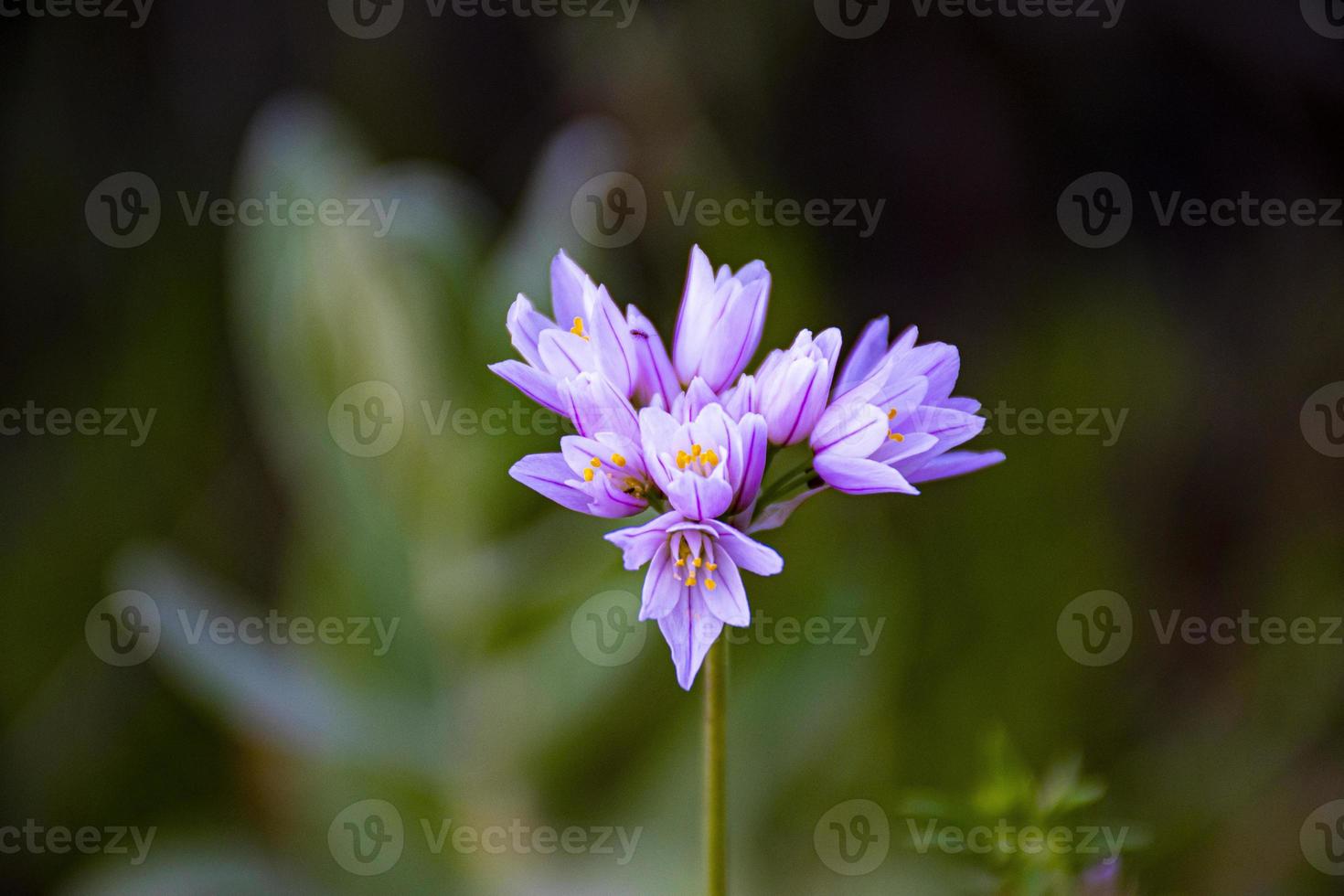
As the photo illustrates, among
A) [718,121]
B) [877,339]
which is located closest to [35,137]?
[718,121]

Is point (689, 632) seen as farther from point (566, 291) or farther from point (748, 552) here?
point (566, 291)

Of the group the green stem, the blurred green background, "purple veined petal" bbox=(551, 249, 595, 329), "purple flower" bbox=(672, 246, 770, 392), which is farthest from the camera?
the blurred green background

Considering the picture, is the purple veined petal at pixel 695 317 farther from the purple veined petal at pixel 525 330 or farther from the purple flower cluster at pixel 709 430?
the purple veined petal at pixel 525 330

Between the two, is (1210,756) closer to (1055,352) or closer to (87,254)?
(1055,352)

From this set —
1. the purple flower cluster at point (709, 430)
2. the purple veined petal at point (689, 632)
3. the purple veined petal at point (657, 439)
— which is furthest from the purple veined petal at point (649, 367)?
the purple veined petal at point (689, 632)

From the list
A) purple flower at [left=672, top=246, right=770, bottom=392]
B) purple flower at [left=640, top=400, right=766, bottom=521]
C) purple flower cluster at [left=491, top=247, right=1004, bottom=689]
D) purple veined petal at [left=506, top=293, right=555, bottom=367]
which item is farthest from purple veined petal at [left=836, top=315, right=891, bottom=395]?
purple veined petal at [left=506, top=293, right=555, bottom=367]

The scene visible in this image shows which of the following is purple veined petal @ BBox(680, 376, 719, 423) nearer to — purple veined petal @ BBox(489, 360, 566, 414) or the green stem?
purple veined petal @ BBox(489, 360, 566, 414)

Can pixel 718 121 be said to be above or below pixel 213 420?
above
